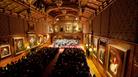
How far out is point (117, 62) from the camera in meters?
5.10

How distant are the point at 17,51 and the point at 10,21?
3096 millimetres

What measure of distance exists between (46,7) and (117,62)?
52.2 ft

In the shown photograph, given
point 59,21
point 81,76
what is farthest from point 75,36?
point 81,76

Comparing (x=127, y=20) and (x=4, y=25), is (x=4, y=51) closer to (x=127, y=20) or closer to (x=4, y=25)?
(x=4, y=25)

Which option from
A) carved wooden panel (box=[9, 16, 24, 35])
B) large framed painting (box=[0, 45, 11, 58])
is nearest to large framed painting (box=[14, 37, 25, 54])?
carved wooden panel (box=[9, 16, 24, 35])

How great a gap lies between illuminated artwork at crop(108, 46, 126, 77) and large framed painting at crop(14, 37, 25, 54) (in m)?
8.69

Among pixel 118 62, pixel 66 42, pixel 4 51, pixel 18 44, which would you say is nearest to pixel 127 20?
pixel 118 62

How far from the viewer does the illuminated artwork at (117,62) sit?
Answer: 452 cm

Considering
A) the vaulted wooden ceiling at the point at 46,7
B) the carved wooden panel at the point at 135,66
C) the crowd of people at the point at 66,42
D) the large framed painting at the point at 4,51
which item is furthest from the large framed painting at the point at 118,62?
the crowd of people at the point at 66,42

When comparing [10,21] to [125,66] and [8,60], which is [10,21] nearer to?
[8,60]

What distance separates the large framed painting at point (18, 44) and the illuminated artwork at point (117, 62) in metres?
8.69

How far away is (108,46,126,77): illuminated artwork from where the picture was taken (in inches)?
178

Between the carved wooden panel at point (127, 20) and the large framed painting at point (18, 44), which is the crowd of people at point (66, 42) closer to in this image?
the large framed painting at point (18, 44)

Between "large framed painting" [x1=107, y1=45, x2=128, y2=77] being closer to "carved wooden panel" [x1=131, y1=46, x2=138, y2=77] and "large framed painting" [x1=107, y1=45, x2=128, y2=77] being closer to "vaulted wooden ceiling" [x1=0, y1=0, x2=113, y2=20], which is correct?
"carved wooden panel" [x1=131, y1=46, x2=138, y2=77]
